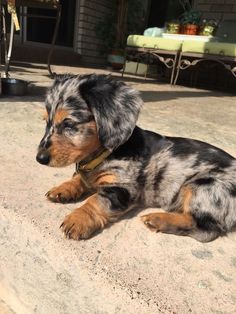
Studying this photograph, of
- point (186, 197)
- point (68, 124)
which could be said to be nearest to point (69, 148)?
point (68, 124)

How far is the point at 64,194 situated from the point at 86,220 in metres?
0.38

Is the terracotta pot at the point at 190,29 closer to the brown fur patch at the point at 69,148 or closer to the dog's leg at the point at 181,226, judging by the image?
the brown fur patch at the point at 69,148

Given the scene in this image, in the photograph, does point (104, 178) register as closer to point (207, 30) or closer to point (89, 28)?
point (207, 30)

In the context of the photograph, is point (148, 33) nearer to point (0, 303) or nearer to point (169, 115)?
point (169, 115)

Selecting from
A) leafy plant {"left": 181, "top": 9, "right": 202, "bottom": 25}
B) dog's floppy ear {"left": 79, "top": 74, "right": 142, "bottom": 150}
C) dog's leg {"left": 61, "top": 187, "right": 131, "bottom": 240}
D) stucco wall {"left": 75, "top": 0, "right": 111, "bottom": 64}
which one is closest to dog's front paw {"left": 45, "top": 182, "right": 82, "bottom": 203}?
dog's leg {"left": 61, "top": 187, "right": 131, "bottom": 240}

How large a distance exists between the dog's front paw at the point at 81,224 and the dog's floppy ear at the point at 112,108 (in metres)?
0.41

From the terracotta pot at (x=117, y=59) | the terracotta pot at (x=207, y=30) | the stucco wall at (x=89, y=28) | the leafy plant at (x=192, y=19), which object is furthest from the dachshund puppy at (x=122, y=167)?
the stucco wall at (x=89, y=28)

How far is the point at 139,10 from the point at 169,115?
8.89 metres

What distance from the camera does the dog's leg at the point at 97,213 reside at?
6.38ft

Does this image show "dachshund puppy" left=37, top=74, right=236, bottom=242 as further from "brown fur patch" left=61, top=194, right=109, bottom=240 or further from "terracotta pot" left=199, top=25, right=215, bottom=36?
"terracotta pot" left=199, top=25, right=215, bottom=36

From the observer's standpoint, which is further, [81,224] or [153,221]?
[153,221]

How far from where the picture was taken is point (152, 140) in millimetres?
2441

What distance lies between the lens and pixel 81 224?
6.43 ft

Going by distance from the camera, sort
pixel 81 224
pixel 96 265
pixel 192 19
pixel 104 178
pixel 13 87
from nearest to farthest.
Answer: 1. pixel 96 265
2. pixel 81 224
3. pixel 104 178
4. pixel 13 87
5. pixel 192 19
